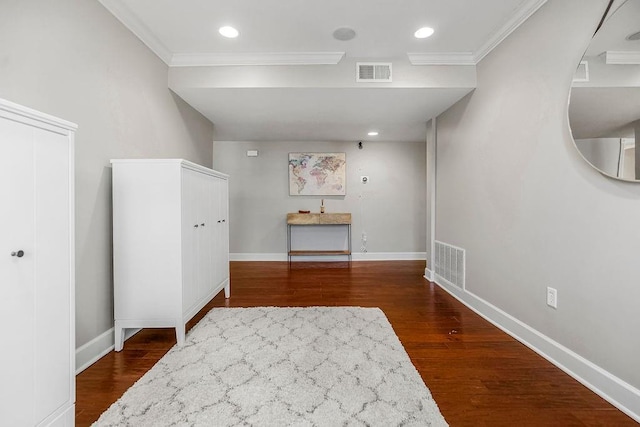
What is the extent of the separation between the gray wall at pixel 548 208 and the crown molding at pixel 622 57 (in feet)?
0.52

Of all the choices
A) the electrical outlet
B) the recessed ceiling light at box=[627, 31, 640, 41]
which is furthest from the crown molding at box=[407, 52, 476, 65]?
the electrical outlet

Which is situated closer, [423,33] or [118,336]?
[118,336]

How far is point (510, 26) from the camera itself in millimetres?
2066

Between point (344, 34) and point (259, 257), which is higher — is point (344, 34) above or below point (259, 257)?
above

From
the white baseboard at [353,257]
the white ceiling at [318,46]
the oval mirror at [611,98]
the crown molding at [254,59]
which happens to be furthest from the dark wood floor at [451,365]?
the crown molding at [254,59]

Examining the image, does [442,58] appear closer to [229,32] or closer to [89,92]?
[229,32]

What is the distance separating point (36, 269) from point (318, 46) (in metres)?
2.43

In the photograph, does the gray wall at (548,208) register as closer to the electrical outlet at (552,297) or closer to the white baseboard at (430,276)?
the electrical outlet at (552,297)

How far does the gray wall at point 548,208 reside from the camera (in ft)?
4.53

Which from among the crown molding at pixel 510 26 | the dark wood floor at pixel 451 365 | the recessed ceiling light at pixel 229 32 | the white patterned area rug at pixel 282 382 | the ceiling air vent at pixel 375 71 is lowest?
the dark wood floor at pixel 451 365

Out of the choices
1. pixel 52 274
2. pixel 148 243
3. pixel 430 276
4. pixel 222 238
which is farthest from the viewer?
pixel 430 276

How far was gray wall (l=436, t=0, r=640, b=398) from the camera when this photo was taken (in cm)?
138

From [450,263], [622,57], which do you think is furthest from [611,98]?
[450,263]

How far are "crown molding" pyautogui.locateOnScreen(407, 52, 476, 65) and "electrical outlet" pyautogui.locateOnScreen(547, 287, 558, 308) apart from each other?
2.08m
